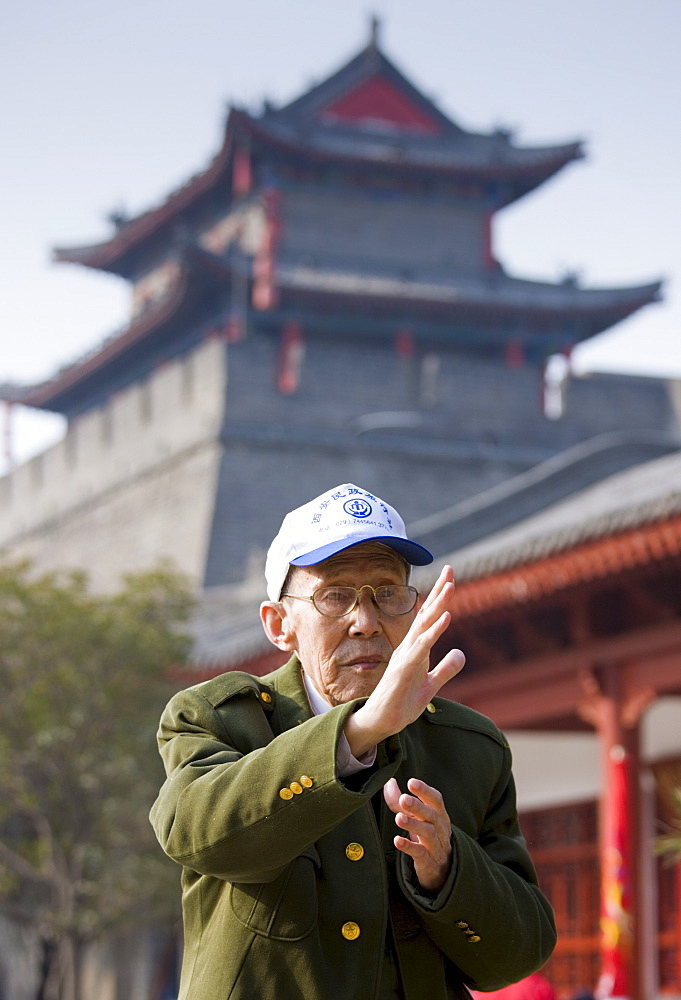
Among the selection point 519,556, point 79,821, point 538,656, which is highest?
point 519,556

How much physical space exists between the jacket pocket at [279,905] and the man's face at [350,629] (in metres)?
0.24

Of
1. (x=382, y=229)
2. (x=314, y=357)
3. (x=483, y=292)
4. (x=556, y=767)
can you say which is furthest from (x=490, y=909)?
(x=382, y=229)

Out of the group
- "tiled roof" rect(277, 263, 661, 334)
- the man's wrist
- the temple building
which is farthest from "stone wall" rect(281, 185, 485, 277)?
the man's wrist

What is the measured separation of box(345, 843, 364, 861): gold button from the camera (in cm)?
209

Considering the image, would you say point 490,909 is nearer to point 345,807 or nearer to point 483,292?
point 345,807

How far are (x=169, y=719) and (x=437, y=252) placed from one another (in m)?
25.0

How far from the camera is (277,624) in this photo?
2264 millimetres

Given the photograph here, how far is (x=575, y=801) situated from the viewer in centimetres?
1192

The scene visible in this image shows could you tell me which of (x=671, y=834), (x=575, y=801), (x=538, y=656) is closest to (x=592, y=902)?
(x=575, y=801)

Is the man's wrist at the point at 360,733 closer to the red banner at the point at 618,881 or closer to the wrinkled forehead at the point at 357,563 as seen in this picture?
the wrinkled forehead at the point at 357,563

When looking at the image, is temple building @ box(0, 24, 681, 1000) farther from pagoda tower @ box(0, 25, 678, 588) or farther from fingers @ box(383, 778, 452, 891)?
fingers @ box(383, 778, 452, 891)

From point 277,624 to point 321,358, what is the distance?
883 inches

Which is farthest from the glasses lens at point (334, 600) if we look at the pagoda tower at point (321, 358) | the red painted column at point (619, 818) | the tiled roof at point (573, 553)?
the pagoda tower at point (321, 358)

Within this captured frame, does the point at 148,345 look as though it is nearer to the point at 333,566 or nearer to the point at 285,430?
the point at 285,430
